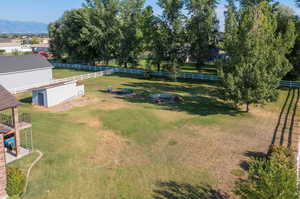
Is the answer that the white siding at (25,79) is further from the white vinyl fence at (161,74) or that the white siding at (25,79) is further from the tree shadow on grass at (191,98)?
the white vinyl fence at (161,74)

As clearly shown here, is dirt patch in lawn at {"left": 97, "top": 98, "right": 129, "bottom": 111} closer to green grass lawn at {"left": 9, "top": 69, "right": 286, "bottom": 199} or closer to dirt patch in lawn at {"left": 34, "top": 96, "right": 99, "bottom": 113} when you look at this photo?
green grass lawn at {"left": 9, "top": 69, "right": 286, "bottom": 199}

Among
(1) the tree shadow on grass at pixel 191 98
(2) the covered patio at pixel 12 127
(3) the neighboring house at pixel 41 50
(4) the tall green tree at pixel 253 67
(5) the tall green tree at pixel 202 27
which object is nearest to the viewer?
(2) the covered patio at pixel 12 127

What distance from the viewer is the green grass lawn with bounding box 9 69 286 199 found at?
14445 mm

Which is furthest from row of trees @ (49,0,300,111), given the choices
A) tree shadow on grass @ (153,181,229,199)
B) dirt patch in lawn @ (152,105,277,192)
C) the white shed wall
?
the white shed wall

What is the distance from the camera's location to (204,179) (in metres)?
15.2

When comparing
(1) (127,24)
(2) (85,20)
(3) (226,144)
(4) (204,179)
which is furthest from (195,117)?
(2) (85,20)

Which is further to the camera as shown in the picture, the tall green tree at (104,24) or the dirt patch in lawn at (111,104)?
the tall green tree at (104,24)

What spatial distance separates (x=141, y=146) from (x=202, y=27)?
31.5 metres

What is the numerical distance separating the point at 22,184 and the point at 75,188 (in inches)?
99.1

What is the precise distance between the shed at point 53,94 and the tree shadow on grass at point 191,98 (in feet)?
21.1

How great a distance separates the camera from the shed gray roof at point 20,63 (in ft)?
125

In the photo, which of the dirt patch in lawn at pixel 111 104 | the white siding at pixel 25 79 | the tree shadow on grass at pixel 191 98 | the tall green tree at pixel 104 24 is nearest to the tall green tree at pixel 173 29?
the tree shadow on grass at pixel 191 98

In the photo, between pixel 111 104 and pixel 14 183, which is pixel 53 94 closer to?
pixel 111 104

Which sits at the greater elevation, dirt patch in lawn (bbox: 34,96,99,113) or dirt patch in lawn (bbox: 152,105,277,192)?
dirt patch in lawn (bbox: 34,96,99,113)
